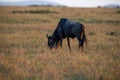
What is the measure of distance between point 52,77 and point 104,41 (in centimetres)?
836

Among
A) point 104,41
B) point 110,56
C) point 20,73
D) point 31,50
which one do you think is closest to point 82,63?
point 110,56

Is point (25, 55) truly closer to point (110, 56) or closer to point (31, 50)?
point (31, 50)

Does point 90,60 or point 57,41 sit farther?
point 57,41

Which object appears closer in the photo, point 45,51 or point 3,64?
point 3,64

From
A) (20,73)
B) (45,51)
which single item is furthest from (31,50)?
(20,73)

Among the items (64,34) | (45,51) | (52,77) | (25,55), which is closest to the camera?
(52,77)

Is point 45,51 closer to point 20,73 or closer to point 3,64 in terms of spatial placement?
point 3,64

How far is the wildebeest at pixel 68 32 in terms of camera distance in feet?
43.6

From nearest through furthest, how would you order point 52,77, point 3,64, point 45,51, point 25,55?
point 52,77 < point 3,64 < point 25,55 < point 45,51

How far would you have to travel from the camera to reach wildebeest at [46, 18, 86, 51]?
13.3 m

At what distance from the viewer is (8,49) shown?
45.1 feet

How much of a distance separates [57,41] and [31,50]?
163 cm

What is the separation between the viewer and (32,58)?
11.6m

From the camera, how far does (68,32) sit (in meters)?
13.9
